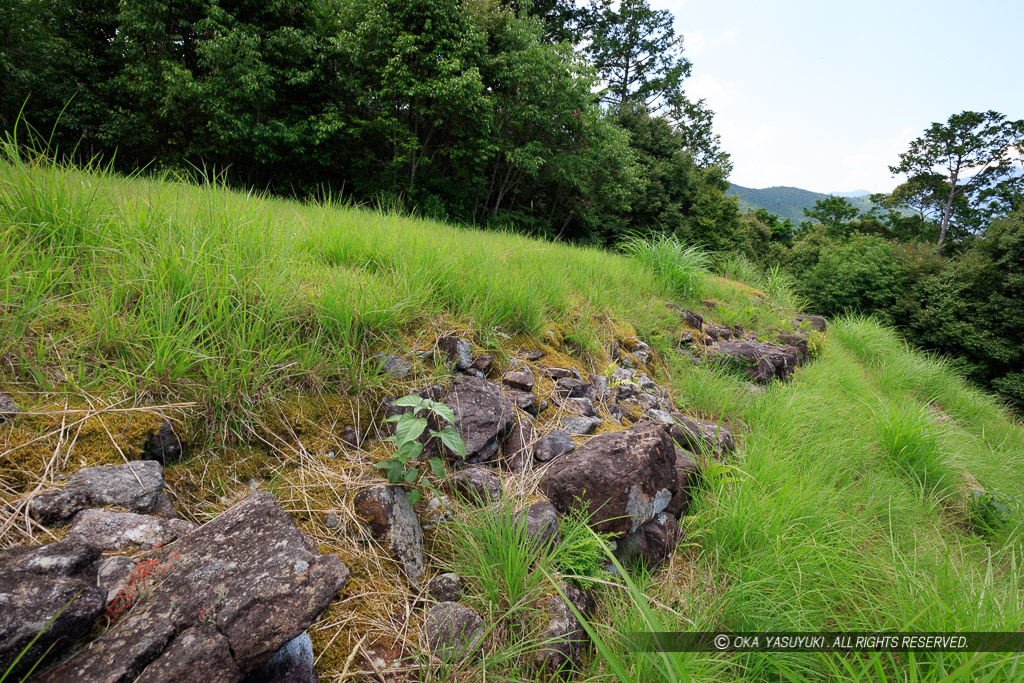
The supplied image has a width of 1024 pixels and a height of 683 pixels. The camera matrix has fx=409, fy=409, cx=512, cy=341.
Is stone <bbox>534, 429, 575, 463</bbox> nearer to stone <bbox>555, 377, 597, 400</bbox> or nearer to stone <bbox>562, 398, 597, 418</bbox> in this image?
stone <bbox>562, 398, 597, 418</bbox>

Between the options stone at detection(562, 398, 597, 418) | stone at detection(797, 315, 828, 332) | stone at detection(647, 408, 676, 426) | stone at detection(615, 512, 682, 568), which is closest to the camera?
stone at detection(615, 512, 682, 568)

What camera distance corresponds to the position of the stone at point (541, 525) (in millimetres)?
1228

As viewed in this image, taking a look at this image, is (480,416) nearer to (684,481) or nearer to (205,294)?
(684,481)

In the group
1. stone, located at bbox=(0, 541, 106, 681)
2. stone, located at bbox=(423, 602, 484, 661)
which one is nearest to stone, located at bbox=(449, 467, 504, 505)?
stone, located at bbox=(423, 602, 484, 661)

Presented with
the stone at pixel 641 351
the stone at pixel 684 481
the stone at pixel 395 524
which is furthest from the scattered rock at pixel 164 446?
the stone at pixel 641 351

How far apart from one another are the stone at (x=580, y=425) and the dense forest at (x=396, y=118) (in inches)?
274

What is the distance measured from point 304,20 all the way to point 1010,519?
628 inches

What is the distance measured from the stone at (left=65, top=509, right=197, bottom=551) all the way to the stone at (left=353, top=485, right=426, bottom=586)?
16.2 inches

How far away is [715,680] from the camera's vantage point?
1018 mm

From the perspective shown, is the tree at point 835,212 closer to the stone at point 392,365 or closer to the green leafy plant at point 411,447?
the stone at point 392,365

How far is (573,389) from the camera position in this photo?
2.10 meters

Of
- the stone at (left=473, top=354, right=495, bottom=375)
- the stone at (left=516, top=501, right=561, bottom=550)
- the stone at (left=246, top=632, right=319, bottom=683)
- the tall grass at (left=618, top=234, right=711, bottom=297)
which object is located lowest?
the stone at (left=246, top=632, right=319, bottom=683)

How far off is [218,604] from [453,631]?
515 millimetres

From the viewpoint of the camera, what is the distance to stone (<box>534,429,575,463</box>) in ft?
5.40
